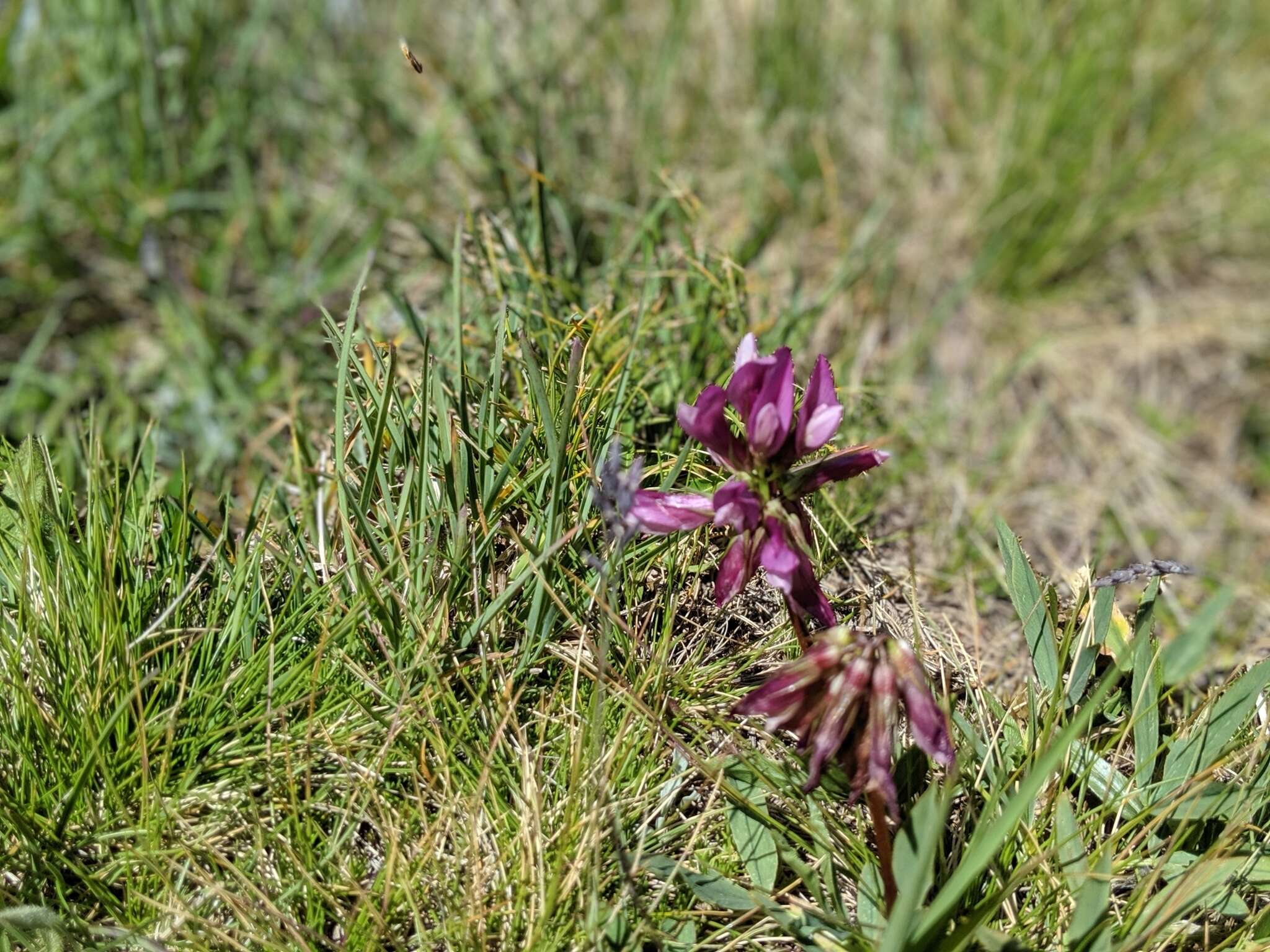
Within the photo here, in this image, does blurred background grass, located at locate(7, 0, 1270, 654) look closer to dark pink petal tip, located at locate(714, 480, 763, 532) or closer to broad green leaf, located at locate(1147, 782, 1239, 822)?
broad green leaf, located at locate(1147, 782, 1239, 822)

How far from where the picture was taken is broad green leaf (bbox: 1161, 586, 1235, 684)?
57.3 inches

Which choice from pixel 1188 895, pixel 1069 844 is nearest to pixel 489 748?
pixel 1069 844

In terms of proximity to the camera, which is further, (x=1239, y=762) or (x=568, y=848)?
(x=1239, y=762)

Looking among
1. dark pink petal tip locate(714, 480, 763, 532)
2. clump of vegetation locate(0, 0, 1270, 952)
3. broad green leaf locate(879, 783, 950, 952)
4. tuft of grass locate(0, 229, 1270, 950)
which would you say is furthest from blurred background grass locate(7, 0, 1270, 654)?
broad green leaf locate(879, 783, 950, 952)

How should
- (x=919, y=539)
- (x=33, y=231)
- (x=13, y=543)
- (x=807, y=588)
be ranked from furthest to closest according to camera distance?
(x=33, y=231)
(x=919, y=539)
(x=13, y=543)
(x=807, y=588)

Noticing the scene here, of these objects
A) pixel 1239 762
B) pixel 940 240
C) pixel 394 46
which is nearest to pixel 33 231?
pixel 394 46

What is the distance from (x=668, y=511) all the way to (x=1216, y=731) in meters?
0.83

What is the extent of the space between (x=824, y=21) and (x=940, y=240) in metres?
0.84

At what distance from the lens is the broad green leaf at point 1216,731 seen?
4.87ft

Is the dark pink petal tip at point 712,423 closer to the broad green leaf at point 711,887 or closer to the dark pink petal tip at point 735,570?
the dark pink petal tip at point 735,570

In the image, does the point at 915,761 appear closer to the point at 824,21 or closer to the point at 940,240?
the point at 940,240

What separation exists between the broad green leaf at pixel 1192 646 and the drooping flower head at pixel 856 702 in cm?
47

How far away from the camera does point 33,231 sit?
2.86 m

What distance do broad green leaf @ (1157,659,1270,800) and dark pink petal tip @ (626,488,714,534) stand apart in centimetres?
74
